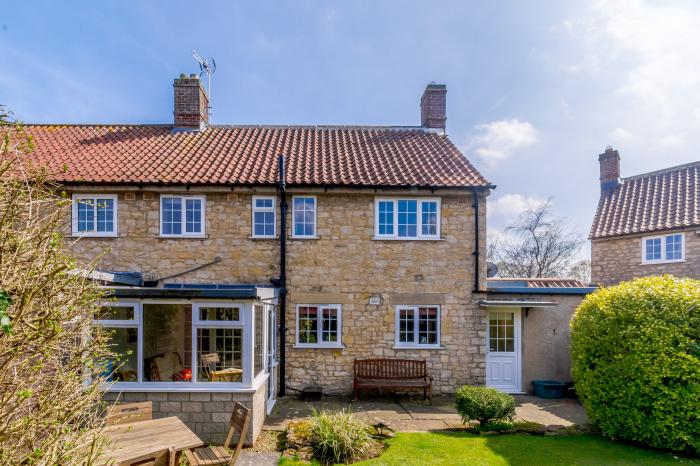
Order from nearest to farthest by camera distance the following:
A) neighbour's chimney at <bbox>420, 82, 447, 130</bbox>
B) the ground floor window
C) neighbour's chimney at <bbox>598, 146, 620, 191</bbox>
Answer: the ground floor window → neighbour's chimney at <bbox>420, 82, 447, 130</bbox> → neighbour's chimney at <bbox>598, 146, 620, 191</bbox>

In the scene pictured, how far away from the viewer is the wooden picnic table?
16.5 feet

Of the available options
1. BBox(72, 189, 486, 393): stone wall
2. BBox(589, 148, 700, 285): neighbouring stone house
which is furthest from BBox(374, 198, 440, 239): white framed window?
BBox(589, 148, 700, 285): neighbouring stone house

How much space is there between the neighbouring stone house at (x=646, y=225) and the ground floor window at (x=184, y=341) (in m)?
15.7

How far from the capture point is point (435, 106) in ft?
51.3

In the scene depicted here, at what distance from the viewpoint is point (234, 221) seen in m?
11.8

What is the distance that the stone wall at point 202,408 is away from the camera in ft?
25.2

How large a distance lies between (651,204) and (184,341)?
20.2m

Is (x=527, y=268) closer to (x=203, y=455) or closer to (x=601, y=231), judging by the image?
(x=601, y=231)

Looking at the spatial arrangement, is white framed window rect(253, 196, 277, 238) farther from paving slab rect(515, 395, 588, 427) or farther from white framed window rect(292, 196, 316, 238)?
paving slab rect(515, 395, 588, 427)

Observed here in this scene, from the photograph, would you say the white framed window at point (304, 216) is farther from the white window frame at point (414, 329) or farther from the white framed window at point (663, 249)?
the white framed window at point (663, 249)

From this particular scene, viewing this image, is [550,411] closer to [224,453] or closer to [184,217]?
[224,453]

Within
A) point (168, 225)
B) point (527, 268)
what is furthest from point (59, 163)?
point (527, 268)

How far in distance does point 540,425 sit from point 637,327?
9.78 ft

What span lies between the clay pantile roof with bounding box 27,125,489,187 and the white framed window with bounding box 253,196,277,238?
1.99 ft
